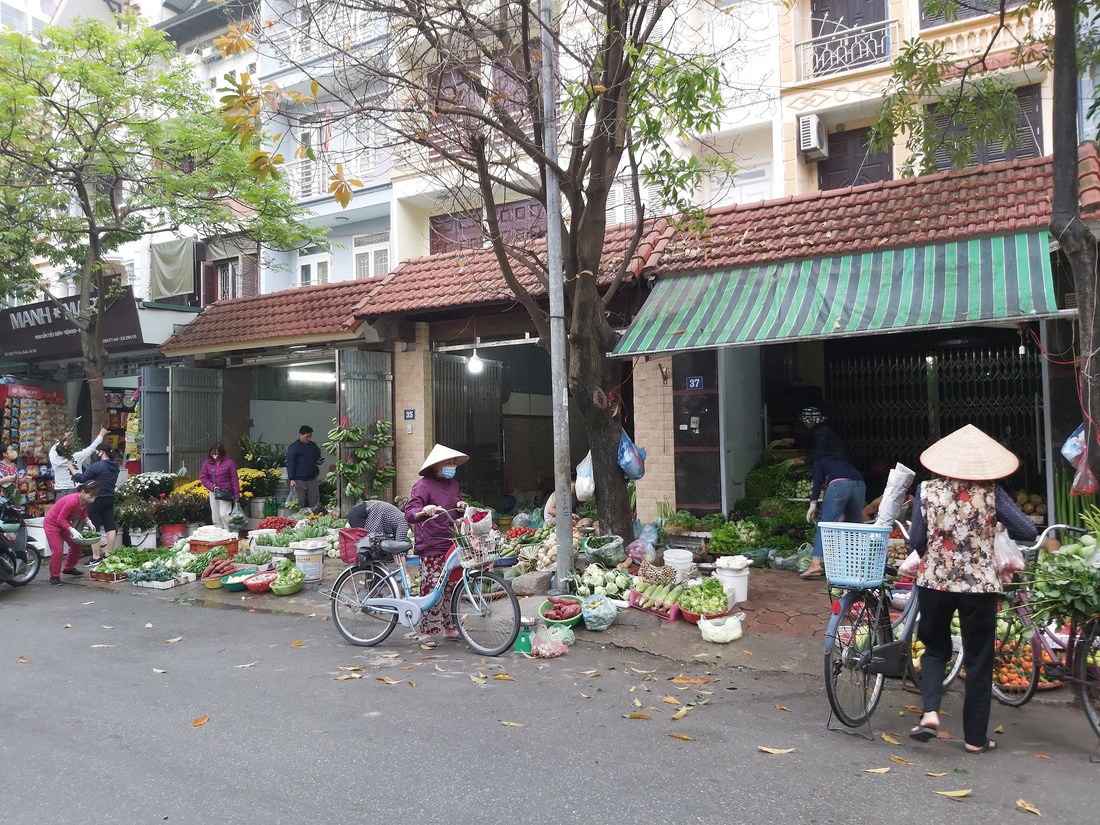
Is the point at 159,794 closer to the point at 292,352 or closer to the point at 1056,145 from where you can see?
the point at 1056,145

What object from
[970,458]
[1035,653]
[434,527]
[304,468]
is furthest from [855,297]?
[304,468]

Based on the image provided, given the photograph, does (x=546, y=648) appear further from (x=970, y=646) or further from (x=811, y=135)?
(x=811, y=135)

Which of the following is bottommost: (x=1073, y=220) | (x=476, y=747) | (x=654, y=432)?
(x=476, y=747)

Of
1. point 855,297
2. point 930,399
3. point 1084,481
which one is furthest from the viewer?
point 930,399

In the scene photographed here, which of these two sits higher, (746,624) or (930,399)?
(930,399)

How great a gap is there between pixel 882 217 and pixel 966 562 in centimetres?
634

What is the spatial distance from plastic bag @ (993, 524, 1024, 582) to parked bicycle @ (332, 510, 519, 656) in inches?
143

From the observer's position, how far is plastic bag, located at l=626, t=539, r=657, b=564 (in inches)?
346

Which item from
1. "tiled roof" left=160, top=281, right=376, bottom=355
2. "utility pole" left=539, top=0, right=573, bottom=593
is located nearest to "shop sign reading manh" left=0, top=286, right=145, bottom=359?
"tiled roof" left=160, top=281, right=376, bottom=355

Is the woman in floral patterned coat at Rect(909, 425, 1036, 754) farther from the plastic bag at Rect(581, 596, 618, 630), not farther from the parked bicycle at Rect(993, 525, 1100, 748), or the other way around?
the plastic bag at Rect(581, 596, 618, 630)

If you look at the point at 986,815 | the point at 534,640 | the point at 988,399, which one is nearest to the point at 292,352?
the point at 534,640

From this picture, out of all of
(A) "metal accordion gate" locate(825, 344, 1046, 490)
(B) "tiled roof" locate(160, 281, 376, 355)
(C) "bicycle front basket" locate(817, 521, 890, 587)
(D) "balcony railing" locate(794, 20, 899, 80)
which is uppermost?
(D) "balcony railing" locate(794, 20, 899, 80)

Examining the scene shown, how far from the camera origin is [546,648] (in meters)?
6.61

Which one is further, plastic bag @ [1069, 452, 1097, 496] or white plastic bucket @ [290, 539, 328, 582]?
white plastic bucket @ [290, 539, 328, 582]
